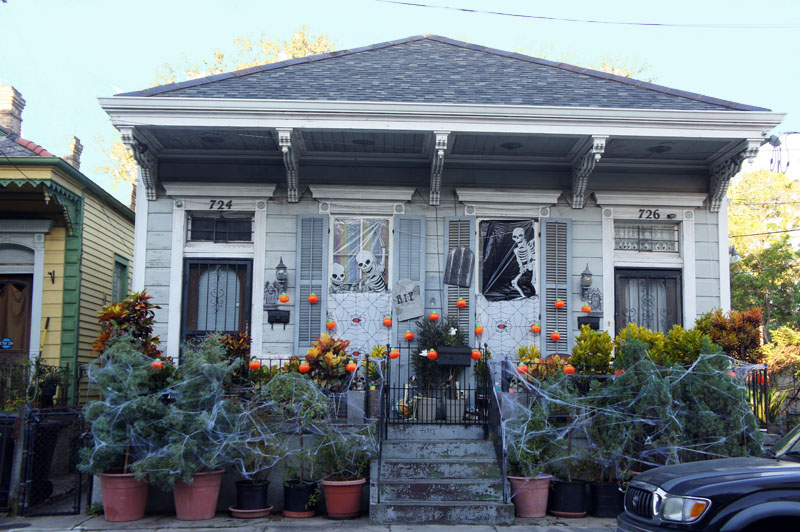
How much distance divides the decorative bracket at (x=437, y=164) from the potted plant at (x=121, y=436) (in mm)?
4951

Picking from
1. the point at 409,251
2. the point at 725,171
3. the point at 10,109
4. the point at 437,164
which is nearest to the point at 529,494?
the point at 409,251

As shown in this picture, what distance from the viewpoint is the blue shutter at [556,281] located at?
1130cm

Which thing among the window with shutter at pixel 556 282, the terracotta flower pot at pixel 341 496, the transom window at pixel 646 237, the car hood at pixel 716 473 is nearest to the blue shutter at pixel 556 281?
the window with shutter at pixel 556 282

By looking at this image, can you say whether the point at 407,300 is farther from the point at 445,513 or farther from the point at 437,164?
the point at 445,513

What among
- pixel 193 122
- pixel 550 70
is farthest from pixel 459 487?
pixel 550 70

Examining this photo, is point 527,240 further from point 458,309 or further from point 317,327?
point 317,327

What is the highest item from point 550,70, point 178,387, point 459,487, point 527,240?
point 550,70

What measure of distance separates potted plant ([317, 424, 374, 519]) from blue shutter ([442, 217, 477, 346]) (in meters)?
2.99

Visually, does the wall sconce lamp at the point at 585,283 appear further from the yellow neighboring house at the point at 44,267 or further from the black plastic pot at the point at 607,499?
the yellow neighboring house at the point at 44,267

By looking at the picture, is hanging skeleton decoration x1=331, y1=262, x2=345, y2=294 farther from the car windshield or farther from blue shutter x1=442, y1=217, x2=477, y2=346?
the car windshield

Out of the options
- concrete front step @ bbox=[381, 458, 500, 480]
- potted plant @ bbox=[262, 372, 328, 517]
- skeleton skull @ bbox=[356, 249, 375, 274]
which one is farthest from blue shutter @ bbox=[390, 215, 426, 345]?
concrete front step @ bbox=[381, 458, 500, 480]

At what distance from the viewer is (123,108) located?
10.2 metres

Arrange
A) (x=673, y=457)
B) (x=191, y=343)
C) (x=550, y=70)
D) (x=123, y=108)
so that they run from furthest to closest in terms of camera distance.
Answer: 1. (x=550, y=70)
2. (x=191, y=343)
3. (x=123, y=108)
4. (x=673, y=457)

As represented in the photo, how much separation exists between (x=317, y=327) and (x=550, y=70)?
233 inches
